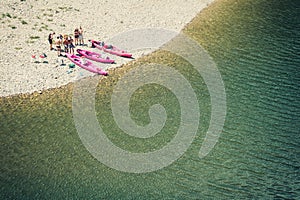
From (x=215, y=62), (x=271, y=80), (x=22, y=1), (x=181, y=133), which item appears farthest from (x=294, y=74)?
(x=22, y=1)

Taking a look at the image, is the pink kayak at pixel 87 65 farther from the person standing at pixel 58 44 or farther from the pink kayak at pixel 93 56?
the person standing at pixel 58 44

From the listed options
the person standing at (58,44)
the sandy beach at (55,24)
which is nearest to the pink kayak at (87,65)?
the sandy beach at (55,24)

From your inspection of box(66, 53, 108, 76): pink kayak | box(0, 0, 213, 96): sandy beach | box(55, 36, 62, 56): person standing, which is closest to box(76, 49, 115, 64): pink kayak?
box(66, 53, 108, 76): pink kayak

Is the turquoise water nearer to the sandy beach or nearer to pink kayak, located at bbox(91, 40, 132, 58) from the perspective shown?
the sandy beach

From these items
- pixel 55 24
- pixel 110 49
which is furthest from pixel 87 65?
pixel 55 24

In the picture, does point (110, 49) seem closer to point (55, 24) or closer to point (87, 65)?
point (87, 65)
